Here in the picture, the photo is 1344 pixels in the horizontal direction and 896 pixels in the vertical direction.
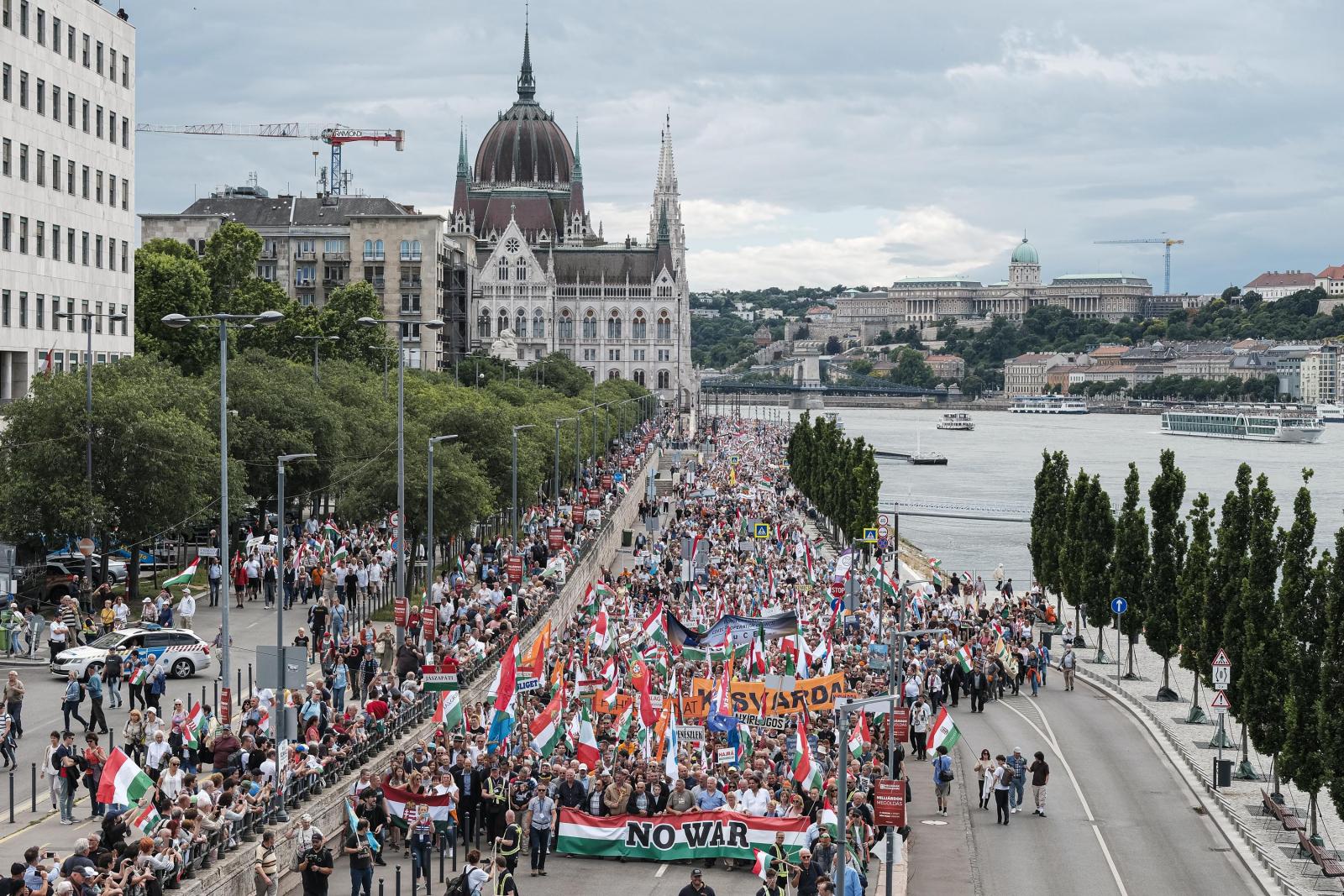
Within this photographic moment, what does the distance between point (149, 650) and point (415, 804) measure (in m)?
11.1

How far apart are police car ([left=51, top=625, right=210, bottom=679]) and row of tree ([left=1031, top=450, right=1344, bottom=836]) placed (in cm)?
2140

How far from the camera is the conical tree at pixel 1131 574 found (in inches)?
2012

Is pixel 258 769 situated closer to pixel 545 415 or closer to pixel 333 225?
pixel 545 415

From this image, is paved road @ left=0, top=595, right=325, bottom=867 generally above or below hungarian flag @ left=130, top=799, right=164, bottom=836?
below

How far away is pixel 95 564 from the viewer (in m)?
48.0

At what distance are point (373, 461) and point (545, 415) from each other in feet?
133

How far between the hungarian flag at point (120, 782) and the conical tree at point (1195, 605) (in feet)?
89.2

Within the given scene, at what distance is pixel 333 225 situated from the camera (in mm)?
158000

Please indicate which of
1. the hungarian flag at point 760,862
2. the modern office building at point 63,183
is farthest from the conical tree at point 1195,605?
the modern office building at point 63,183

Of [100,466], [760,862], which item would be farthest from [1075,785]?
[100,466]

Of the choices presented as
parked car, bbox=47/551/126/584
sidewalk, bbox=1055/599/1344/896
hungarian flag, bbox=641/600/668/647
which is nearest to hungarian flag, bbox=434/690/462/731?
hungarian flag, bbox=641/600/668/647

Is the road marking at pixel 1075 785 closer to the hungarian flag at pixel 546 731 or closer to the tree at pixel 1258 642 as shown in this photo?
the tree at pixel 1258 642

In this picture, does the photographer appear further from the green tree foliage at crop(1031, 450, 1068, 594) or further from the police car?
the green tree foliage at crop(1031, 450, 1068, 594)

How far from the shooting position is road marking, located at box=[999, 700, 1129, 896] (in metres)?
27.9
